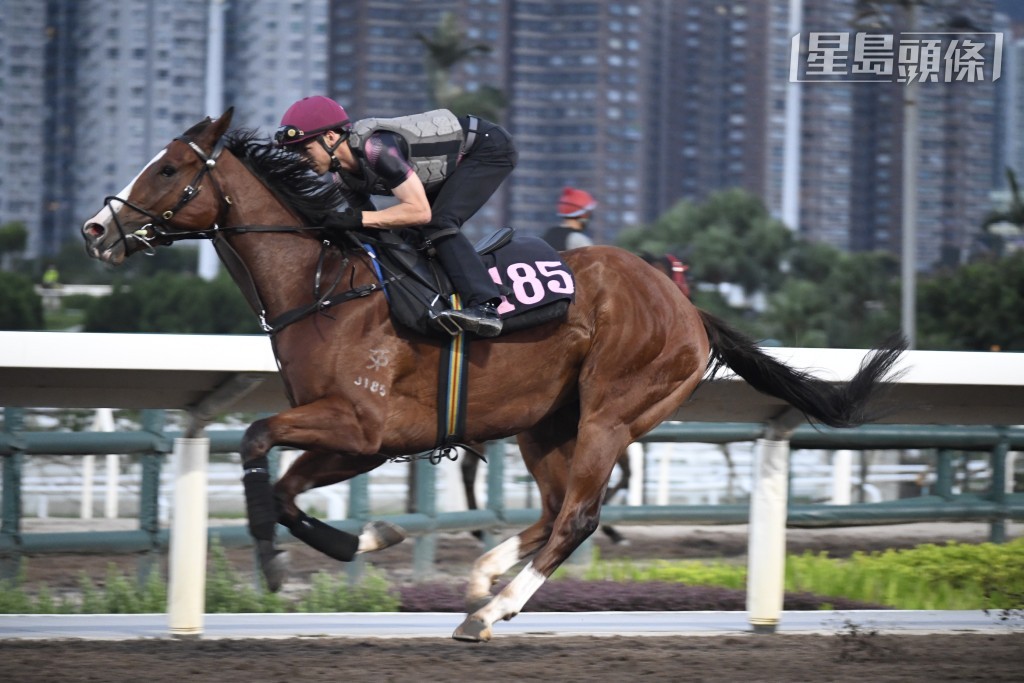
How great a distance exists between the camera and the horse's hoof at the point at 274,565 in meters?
4.51

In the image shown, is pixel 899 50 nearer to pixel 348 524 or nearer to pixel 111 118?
pixel 348 524

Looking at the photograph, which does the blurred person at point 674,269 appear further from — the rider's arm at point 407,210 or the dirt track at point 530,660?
the rider's arm at point 407,210

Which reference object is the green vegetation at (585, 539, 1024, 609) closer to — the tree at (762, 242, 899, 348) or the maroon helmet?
the maroon helmet

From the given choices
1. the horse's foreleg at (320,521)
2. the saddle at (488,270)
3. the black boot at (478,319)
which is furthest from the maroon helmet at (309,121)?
the horse's foreleg at (320,521)

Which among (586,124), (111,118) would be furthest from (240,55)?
(586,124)

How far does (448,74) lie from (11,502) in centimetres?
2585

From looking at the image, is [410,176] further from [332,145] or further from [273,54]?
[273,54]

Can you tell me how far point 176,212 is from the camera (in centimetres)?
466

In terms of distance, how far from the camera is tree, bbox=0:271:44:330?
77.7 feet

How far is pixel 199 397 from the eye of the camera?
5.05m

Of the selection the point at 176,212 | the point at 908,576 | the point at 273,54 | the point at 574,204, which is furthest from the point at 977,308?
the point at 273,54

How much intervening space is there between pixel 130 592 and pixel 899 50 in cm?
732

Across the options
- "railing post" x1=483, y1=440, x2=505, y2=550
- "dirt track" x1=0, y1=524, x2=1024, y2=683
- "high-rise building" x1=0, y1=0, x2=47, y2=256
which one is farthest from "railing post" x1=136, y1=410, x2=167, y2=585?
"high-rise building" x1=0, y1=0, x2=47, y2=256

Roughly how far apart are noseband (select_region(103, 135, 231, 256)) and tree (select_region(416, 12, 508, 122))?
2508cm
